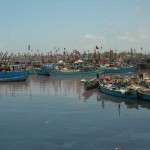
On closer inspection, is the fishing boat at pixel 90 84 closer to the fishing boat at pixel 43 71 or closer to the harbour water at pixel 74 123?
the harbour water at pixel 74 123

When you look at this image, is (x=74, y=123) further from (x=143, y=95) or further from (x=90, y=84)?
(x=90, y=84)

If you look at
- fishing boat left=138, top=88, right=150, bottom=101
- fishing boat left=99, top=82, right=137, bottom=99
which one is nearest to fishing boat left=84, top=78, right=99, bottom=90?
fishing boat left=99, top=82, right=137, bottom=99

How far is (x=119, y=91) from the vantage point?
35.1 metres

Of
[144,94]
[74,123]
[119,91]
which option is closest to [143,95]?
[144,94]

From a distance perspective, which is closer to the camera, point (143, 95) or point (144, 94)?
point (144, 94)

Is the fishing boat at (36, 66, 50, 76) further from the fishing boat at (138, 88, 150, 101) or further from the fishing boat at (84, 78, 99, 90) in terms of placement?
the fishing boat at (138, 88, 150, 101)

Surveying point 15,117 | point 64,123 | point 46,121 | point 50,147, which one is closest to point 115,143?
point 50,147

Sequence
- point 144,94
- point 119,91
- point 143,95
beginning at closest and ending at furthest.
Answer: point 144,94 → point 143,95 → point 119,91

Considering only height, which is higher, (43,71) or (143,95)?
(43,71)

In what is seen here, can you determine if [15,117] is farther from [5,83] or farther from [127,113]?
[5,83]

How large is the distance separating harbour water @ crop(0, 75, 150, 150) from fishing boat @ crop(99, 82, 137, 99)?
29.2 inches

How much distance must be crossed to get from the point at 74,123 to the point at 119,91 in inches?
501

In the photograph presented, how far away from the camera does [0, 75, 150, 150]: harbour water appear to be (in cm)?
1831

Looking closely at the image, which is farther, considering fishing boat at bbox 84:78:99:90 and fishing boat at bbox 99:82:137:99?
fishing boat at bbox 84:78:99:90
